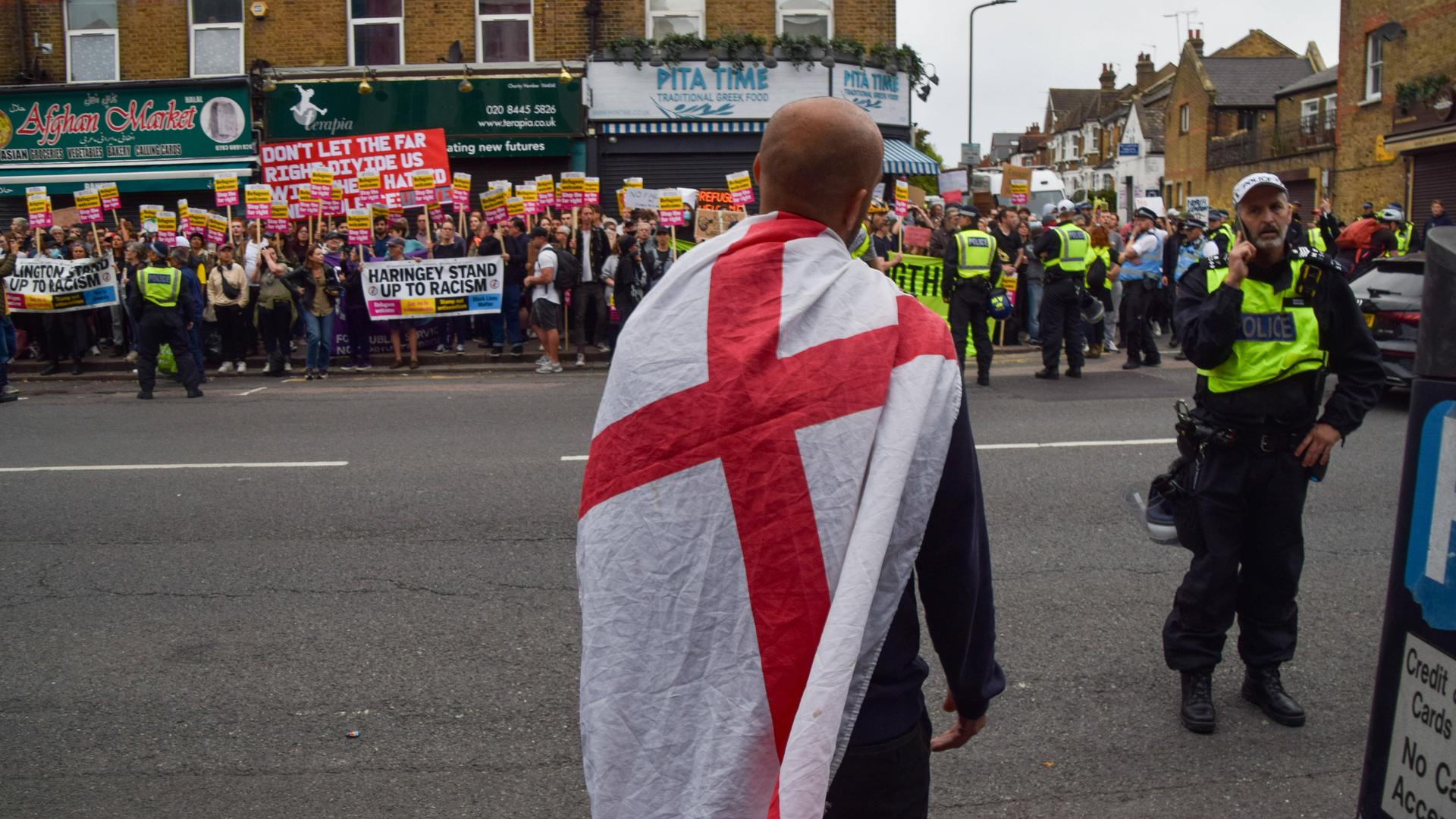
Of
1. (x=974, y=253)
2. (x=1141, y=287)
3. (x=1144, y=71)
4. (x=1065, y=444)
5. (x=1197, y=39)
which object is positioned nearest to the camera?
(x=1065, y=444)

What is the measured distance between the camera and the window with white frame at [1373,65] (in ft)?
107

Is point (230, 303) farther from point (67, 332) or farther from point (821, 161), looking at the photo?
point (821, 161)

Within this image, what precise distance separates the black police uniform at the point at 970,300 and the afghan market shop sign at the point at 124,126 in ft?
47.9

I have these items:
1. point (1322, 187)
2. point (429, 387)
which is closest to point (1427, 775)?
point (429, 387)

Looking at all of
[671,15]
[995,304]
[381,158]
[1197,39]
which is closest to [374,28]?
[381,158]

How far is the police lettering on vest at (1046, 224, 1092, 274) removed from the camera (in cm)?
1307

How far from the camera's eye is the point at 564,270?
15703 millimetres

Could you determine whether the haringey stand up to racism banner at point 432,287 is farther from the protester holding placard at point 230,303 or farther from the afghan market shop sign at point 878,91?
the afghan market shop sign at point 878,91

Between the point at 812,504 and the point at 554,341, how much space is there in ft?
46.2

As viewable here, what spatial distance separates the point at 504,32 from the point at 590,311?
788 centimetres

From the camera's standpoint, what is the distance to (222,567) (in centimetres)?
644

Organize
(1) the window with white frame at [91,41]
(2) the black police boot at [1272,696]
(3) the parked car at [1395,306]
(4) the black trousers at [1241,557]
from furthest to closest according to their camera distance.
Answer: (1) the window with white frame at [91,41] → (3) the parked car at [1395,306] → (2) the black police boot at [1272,696] → (4) the black trousers at [1241,557]

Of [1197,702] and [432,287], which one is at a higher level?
[432,287]

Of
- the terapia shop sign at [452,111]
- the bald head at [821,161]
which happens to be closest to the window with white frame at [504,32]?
the terapia shop sign at [452,111]
